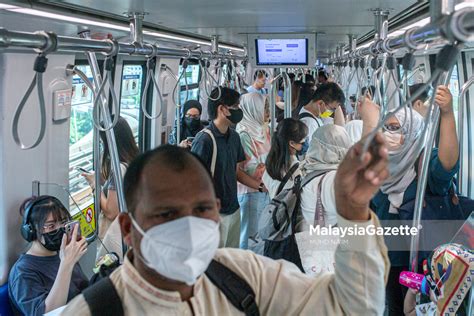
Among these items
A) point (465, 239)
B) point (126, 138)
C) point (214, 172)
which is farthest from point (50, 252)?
point (465, 239)

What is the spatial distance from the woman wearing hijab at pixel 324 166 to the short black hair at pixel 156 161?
157cm

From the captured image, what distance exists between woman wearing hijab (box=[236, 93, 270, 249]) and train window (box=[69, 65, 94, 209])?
4.40 ft

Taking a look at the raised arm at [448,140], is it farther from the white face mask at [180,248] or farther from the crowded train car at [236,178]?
the white face mask at [180,248]

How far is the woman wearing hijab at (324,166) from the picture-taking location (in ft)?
9.12

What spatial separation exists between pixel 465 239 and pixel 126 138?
2230mm

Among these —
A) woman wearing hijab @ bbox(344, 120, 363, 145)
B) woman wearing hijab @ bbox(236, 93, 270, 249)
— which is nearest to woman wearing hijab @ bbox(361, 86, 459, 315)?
woman wearing hijab @ bbox(344, 120, 363, 145)

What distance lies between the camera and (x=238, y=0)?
7.82ft

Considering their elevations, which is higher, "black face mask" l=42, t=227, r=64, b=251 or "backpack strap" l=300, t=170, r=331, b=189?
"backpack strap" l=300, t=170, r=331, b=189

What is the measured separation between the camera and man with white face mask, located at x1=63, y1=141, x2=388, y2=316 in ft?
3.79

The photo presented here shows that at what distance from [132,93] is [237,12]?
311 cm

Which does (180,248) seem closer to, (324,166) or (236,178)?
(324,166)

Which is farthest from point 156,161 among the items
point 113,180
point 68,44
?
point 113,180

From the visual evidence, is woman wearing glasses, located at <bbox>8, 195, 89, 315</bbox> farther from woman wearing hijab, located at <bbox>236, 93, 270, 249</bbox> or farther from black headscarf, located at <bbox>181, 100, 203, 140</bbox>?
black headscarf, located at <bbox>181, 100, 203, 140</bbox>

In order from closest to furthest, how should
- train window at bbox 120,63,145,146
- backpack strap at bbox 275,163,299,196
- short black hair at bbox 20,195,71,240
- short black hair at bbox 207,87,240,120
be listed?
short black hair at bbox 20,195,71,240, backpack strap at bbox 275,163,299,196, short black hair at bbox 207,87,240,120, train window at bbox 120,63,145,146
